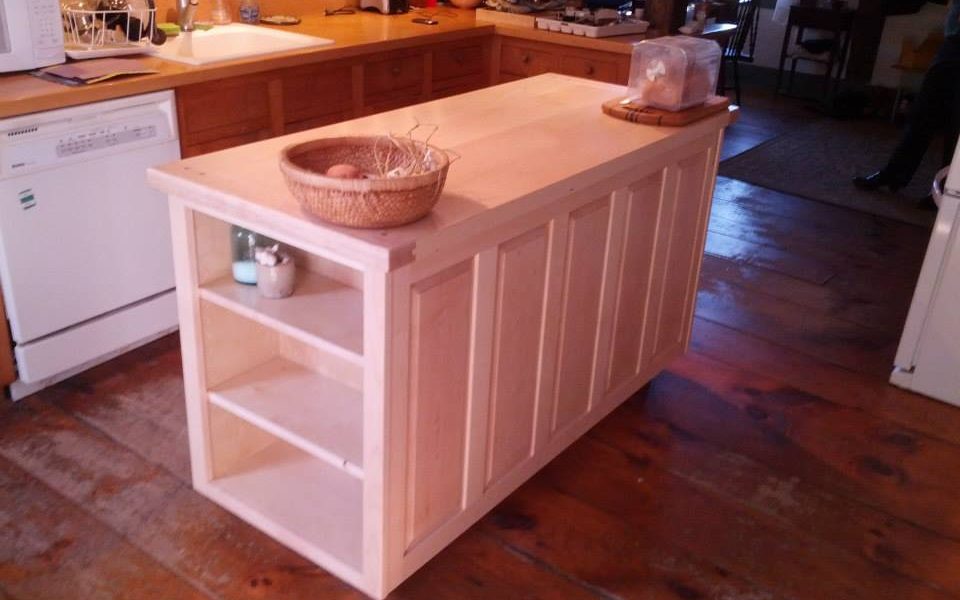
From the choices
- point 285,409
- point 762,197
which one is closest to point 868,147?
point 762,197

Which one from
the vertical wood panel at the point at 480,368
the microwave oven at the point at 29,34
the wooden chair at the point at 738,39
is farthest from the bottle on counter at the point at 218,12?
→ the wooden chair at the point at 738,39

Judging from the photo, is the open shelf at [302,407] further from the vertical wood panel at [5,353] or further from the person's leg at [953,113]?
the person's leg at [953,113]

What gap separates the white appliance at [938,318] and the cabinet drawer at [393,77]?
1.96 m

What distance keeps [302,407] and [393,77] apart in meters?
1.87

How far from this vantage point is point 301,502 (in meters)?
1.99

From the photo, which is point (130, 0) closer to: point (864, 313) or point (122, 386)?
point (122, 386)

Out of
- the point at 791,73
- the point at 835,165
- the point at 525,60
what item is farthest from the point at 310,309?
the point at 791,73

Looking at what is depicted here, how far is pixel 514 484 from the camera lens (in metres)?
2.04

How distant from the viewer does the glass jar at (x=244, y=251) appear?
6.03ft

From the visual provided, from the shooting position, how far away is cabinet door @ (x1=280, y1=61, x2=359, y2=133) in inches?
117

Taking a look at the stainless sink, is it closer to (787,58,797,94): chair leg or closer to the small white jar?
the small white jar

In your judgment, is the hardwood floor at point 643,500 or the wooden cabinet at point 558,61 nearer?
the hardwood floor at point 643,500

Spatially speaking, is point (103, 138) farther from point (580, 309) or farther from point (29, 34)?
point (580, 309)

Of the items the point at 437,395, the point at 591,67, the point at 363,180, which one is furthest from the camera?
the point at 591,67
